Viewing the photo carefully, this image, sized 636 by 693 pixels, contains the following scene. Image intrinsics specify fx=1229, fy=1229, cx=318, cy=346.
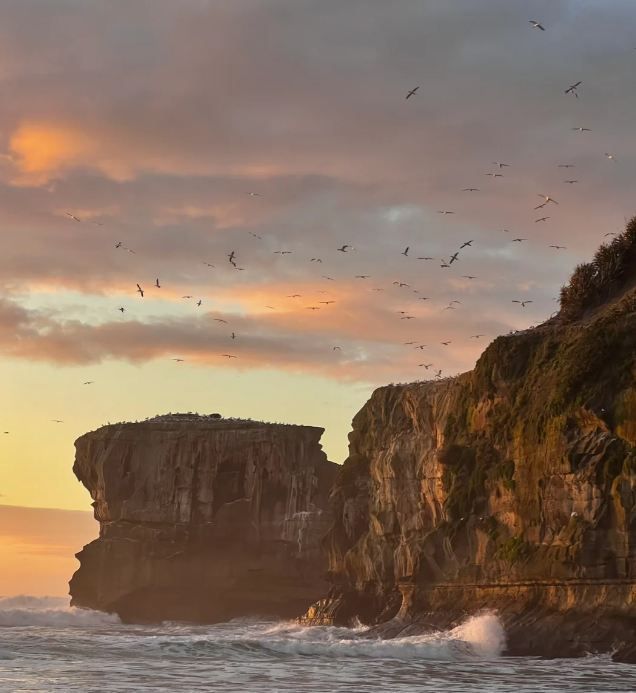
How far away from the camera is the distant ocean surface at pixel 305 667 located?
3591 centimetres

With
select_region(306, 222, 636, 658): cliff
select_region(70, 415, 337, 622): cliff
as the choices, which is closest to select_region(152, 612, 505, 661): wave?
select_region(306, 222, 636, 658): cliff

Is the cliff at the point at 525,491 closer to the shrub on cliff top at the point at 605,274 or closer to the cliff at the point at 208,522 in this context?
the shrub on cliff top at the point at 605,274

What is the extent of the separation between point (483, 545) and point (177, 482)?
47.8 m

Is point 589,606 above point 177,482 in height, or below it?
below

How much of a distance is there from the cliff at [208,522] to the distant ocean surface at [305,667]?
3616 cm

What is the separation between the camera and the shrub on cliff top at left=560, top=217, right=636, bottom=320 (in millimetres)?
57031

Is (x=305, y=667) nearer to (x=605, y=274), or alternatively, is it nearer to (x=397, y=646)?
(x=397, y=646)

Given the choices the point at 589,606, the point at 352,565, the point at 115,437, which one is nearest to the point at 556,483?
the point at 589,606

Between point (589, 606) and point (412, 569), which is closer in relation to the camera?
point (589, 606)

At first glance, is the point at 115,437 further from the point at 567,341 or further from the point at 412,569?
the point at 567,341

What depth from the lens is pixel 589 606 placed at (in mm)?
45156

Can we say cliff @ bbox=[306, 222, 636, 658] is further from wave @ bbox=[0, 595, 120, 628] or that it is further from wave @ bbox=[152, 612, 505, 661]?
wave @ bbox=[0, 595, 120, 628]

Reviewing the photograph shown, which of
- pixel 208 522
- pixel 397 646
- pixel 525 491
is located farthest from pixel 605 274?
pixel 208 522

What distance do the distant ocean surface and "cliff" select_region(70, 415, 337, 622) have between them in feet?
119
